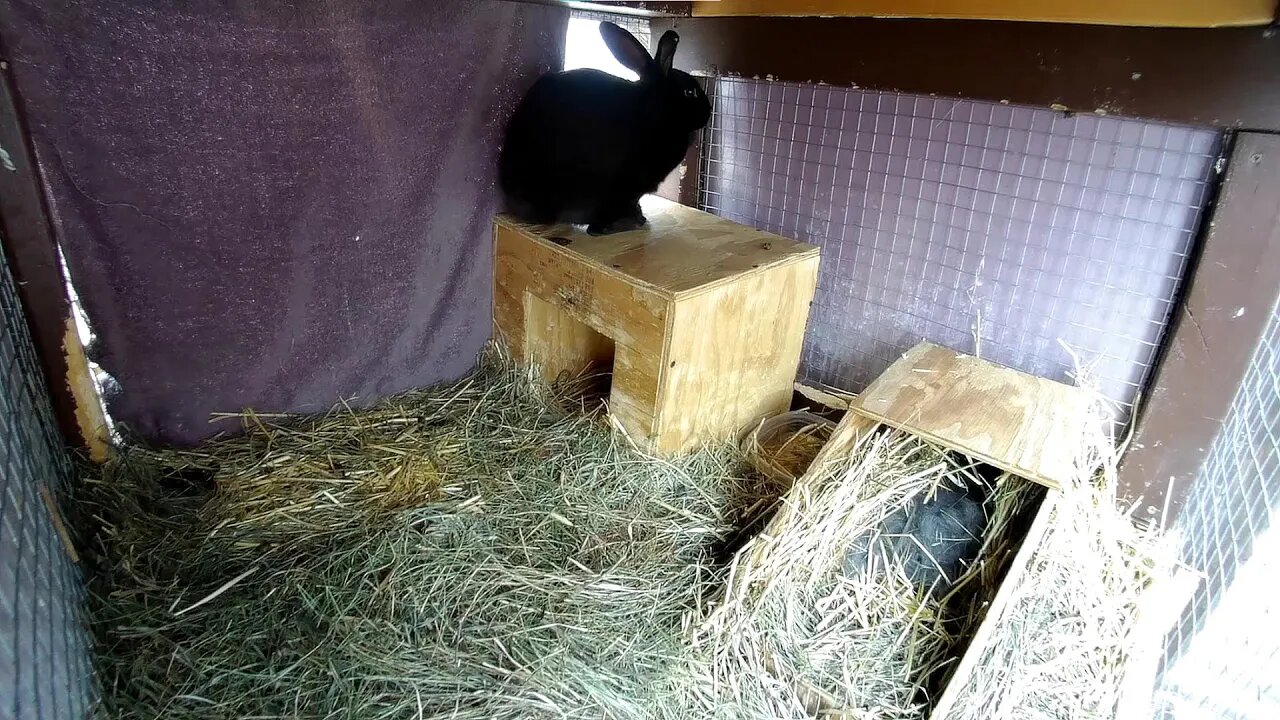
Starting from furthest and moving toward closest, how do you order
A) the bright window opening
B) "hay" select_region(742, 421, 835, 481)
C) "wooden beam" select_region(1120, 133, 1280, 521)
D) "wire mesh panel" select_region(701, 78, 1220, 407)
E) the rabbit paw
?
the bright window opening, the rabbit paw, "hay" select_region(742, 421, 835, 481), "wire mesh panel" select_region(701, 78, 1220, 407), "wooden beam" select_region(1120, 133, 1280, 521)

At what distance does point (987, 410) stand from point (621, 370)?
3.14ft

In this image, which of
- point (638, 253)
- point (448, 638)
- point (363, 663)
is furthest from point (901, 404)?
point (363, 663)

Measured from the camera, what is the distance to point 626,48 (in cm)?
220

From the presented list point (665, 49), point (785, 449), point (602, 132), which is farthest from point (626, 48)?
point (785, 449)

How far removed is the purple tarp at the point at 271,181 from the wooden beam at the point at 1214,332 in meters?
1.89

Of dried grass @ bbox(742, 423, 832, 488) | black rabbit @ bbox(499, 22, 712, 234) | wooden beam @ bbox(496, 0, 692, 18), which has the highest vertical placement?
wooden beam @ bbox(496, 0, 692, 18)

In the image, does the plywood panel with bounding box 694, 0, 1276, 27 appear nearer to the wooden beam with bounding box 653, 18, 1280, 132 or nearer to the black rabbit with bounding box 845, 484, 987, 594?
the wooden beam with bounding box 653, 18, 1280, 132

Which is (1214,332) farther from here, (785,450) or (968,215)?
(785,450)

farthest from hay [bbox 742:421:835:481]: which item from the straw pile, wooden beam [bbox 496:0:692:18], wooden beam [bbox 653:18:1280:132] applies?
wooden beam [bbox 496:0:692:18]

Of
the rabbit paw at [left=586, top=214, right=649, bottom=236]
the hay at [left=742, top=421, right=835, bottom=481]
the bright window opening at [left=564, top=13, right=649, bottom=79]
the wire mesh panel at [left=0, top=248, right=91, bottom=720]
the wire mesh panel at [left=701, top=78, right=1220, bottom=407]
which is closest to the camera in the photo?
the wire mesh panel at [left=0, top=248, right=91, bottom=720]

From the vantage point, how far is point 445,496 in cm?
197

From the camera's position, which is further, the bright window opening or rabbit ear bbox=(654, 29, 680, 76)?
the bright window opening

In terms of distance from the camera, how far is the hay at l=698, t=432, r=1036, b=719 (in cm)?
157

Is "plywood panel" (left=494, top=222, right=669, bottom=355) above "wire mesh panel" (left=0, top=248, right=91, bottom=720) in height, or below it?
above
